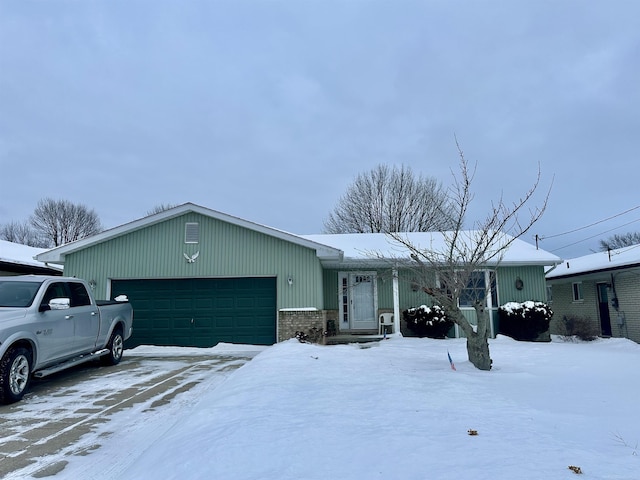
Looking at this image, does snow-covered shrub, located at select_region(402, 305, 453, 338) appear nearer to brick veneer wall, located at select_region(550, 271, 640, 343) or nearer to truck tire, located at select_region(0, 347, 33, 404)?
brick veneer wall, located at select_region(550, 271, 640, 343)

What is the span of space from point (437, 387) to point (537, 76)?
12.5 m

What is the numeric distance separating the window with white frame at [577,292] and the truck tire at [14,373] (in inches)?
850

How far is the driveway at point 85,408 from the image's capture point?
396 cm

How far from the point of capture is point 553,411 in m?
4.38

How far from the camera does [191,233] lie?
13.0 meters

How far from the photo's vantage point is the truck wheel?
8.87 meters

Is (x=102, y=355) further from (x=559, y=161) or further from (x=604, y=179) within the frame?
(x=604, y=179)

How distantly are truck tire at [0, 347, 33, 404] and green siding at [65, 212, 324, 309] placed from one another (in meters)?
6.85

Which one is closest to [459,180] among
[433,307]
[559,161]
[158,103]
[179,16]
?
[433,307]

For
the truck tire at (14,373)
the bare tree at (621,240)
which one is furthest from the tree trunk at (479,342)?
the bare tree at (621,240)

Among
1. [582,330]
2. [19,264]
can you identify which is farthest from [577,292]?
[19,264]

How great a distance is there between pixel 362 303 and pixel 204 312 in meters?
5.66

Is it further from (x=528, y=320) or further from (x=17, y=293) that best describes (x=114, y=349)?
(x=528, y=320)

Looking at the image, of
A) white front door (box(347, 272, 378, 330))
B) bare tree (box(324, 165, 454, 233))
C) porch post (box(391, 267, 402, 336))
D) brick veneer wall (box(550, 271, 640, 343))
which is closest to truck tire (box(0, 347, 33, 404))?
white front door (box(347, 272, 378, 330))
